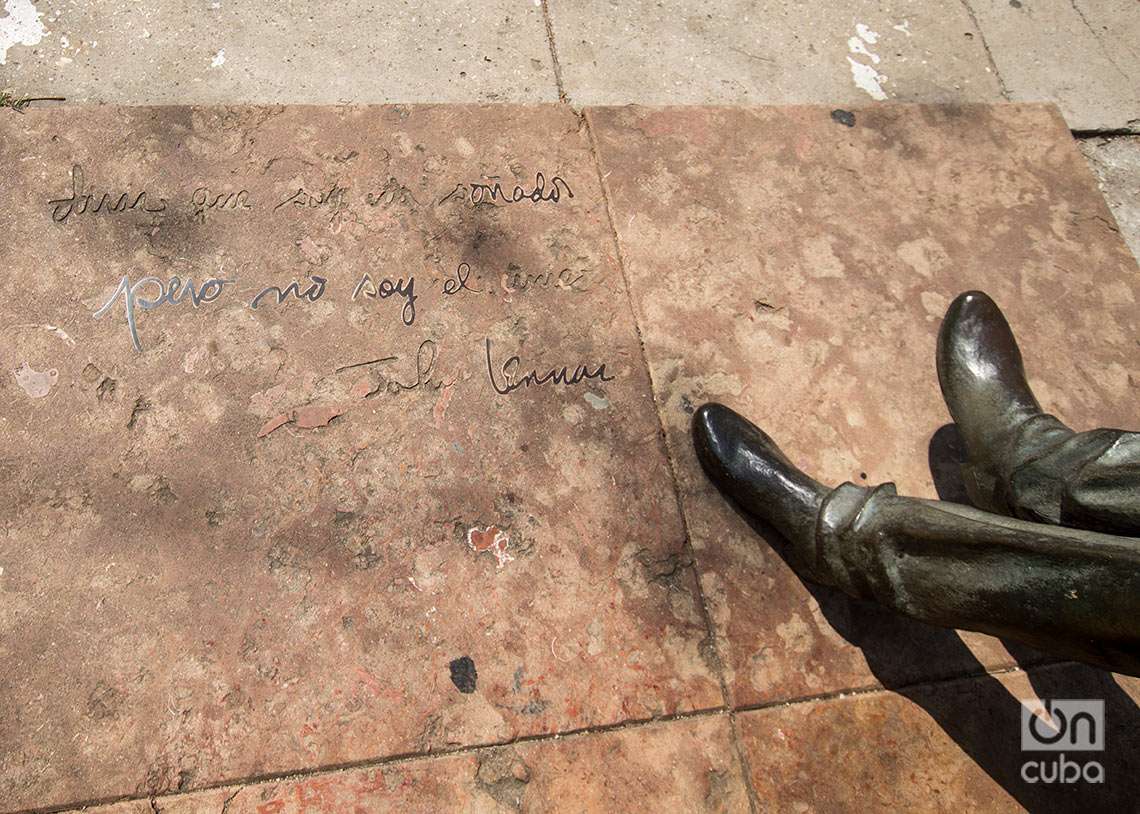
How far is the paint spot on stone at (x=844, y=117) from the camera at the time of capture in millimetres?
2371

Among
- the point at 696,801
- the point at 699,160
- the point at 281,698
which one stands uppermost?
the point at 699,160

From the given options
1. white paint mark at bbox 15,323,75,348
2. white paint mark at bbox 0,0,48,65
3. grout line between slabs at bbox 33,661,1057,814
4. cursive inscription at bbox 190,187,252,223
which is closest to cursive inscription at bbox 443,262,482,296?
cursive inscription at bbox 190,187,252,223

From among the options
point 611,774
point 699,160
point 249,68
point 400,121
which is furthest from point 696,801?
point 249,68

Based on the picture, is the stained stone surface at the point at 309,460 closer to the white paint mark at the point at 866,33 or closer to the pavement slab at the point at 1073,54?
the white paint mark at the point at 866,33

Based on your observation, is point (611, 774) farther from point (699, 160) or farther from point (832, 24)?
point (832, 24)

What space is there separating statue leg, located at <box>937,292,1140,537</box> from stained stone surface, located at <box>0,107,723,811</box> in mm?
620

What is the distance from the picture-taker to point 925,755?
164 centimetres

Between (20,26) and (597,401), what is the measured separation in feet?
5.71

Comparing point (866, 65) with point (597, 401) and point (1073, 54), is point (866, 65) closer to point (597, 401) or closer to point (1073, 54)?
point (1073, 54)

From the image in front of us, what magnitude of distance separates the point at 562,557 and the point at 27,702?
95 centimetres

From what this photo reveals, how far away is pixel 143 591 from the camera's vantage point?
5.17 feet
